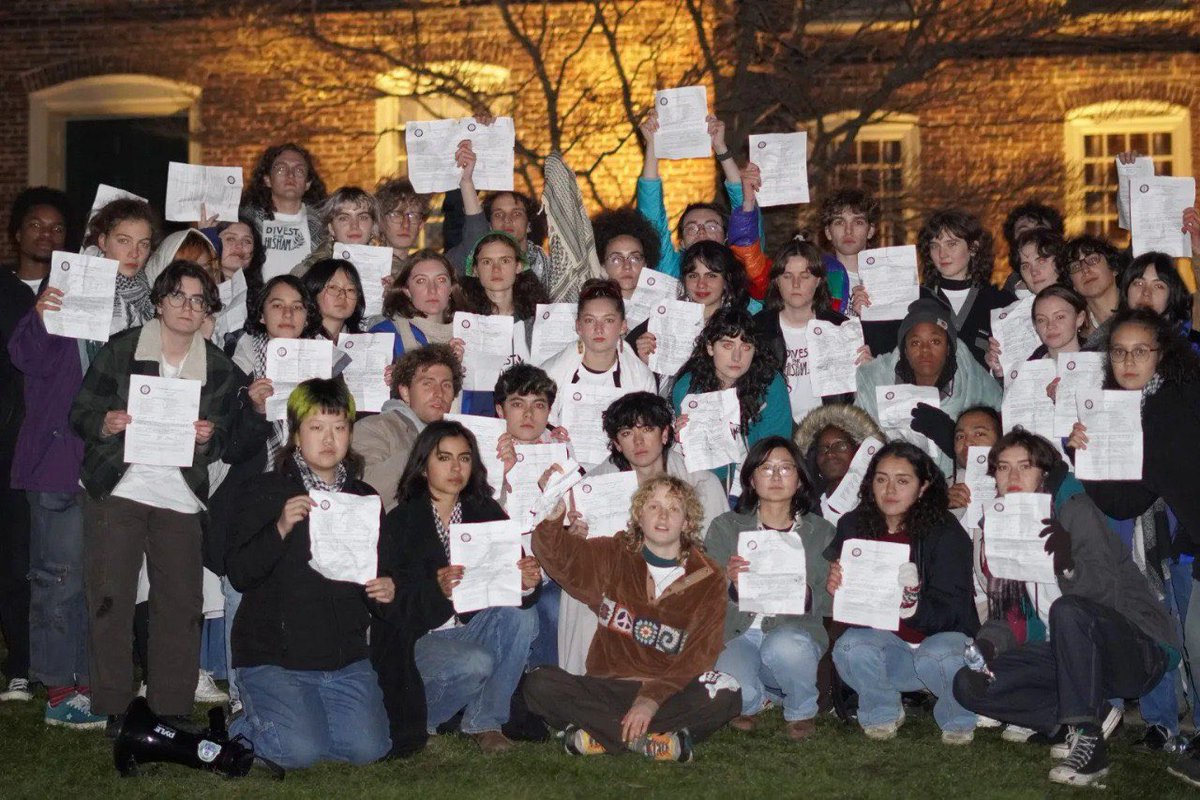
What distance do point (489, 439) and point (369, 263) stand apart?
1.67m

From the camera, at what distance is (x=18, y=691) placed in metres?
7.38

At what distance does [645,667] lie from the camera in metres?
6.38

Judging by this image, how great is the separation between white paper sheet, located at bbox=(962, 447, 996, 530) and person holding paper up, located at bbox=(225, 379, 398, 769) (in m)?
2.85

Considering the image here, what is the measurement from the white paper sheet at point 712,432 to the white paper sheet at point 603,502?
1.90 ft

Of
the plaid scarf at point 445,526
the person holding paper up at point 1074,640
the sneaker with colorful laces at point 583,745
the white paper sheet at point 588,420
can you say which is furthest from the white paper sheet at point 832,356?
the sneaker with colorful laces at point 583,745

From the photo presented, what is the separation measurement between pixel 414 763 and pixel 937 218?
4.25m

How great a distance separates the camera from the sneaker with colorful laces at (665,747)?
6145 mm

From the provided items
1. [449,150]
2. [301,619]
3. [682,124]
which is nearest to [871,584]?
[301,619]

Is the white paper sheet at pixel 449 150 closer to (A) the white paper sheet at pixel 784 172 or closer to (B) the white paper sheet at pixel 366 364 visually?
(B) the white paper sheet at pixel 366 364

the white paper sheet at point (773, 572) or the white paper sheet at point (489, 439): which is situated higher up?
the white paper sheet at point (489, 439)

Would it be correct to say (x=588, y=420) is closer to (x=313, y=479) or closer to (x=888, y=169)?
(x=313, y=479)

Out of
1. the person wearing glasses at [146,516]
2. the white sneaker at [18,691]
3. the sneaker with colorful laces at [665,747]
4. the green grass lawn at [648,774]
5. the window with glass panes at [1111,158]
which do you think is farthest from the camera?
the window with glass panes at [1111,158]

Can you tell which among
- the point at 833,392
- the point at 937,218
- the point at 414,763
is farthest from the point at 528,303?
the point at 414,763

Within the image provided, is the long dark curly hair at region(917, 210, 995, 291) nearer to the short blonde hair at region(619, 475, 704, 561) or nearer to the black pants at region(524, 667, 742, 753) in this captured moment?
the short blonde hair at region(619, 475, 704, 561)
